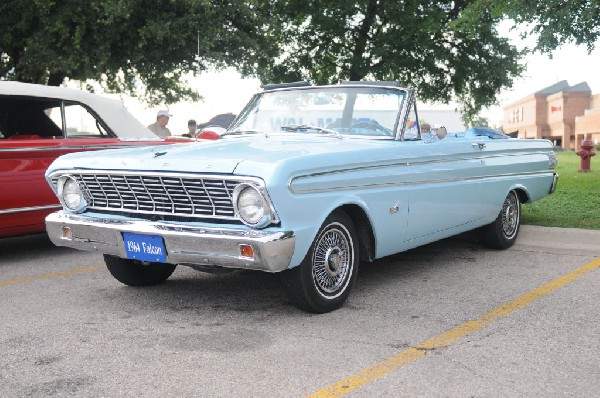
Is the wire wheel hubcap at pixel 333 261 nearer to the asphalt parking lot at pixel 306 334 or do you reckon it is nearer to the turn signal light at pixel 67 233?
the asphalt parking lot at pixel 306 334

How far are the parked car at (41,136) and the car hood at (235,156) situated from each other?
5.85ft

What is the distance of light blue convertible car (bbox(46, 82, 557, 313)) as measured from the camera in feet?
15.1

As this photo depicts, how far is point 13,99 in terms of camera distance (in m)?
7.68

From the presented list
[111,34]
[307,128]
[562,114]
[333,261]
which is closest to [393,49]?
[111,34]

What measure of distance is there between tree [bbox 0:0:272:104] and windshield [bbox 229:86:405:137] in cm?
1058

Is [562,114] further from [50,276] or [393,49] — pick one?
[50,276]

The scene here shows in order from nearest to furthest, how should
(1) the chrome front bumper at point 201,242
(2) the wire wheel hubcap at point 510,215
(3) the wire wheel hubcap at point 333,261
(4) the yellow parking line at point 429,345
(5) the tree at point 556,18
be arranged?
(4) the yellow parking line at point 429,345 → (1) the chrome front bumper at point 201,242 → (3) the wire wheel hubcap at point 333,261 → (2) the wire wheel hubcap at point 510,215 → (5) the tree at point 556,18

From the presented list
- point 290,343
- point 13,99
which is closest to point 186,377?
point 290,343

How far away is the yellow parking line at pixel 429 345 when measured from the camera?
3.61 meters

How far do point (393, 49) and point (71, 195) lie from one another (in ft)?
67.2

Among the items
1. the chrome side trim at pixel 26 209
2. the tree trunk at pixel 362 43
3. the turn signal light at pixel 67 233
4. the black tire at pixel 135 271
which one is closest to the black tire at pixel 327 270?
the black tire at pixel 135 271

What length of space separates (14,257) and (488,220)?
485cm

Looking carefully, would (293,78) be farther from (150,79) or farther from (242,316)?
(242,316)

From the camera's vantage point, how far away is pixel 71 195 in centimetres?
552
